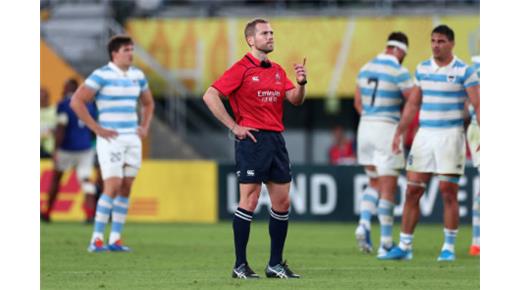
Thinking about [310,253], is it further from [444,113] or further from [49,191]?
[49,191]

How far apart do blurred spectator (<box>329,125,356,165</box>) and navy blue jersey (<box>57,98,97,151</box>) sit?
6.17 m

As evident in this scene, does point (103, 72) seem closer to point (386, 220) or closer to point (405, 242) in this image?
point (386, 220)

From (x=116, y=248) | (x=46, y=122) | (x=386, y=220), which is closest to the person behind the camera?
(x=386, y=220)

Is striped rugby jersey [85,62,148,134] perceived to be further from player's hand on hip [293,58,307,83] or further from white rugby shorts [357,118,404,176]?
Result: player's hand on hip [293,58,307,83]

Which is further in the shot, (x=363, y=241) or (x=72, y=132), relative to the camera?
(x=72, y=132)

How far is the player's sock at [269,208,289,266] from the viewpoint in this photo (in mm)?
10375

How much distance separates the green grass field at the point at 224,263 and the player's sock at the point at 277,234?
25cm

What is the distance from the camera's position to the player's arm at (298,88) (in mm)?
9797

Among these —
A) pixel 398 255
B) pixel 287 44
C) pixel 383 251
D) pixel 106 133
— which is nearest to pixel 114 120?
pixel 106 133

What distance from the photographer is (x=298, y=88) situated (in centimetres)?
1018

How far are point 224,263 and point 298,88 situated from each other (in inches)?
102

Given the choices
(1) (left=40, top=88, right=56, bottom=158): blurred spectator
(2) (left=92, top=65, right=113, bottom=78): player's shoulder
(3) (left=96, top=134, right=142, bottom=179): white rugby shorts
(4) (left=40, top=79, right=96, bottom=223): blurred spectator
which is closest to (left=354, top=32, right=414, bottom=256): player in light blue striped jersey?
(3) (left=96, top=134, right=142, bottom=179): white rugby shorts

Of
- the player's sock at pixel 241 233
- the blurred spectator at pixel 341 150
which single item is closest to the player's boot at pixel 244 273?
the player's sock at pixel 241 233

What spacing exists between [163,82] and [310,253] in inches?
470
